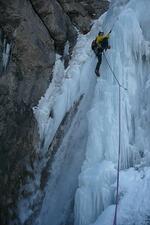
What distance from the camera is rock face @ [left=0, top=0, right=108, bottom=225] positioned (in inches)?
290

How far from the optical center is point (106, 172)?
7289 mm

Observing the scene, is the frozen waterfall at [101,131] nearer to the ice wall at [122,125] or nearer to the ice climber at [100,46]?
the ice wall at [122,125]

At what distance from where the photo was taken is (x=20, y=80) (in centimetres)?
779

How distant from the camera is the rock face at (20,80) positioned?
7.37 metres

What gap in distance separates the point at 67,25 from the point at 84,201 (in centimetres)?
421

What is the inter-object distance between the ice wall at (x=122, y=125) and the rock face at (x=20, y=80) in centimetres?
116

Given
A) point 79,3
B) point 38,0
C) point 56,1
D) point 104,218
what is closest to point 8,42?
point 38,0

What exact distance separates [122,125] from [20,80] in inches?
88.2

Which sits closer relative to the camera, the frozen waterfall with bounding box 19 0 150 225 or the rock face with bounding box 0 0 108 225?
the frozen waterfall with bounding box 19 0 150 225

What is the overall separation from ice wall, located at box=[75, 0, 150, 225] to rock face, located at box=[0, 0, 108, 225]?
1163 millimetres

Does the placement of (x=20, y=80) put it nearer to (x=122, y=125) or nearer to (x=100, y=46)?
(x=100, y=46)

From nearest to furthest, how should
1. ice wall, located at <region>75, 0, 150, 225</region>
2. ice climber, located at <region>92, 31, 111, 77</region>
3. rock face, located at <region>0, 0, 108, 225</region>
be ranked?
ice wall, located at <region>75, 0, 150, 225</region> → rock face, located at <region>0, 0, 108, 225</region> → ice climber, located at <region>92, 31, 111, 77</region>

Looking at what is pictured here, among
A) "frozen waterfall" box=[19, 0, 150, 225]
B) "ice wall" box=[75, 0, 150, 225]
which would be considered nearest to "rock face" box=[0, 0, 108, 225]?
"frozen waterfall" box=[19, 0, 150, 225]

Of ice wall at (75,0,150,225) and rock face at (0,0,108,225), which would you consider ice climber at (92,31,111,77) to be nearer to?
ice wall at (75,0,150,225)
